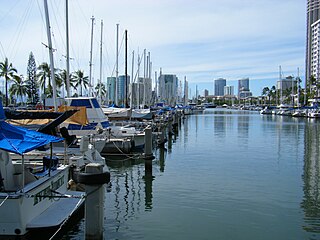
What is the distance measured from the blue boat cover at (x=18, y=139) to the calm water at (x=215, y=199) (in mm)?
3888

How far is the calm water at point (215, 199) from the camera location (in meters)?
14.1

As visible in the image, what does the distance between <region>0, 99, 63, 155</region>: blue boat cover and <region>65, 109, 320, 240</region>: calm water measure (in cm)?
389

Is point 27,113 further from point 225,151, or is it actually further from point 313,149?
point 313,149

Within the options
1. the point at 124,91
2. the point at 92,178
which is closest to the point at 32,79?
the point at 124,91

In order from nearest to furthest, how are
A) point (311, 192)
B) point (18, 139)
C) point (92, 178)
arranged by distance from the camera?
point (92, 178)
point (18, 139)
point (311, 192)

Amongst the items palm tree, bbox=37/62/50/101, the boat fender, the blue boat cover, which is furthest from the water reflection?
palm tree, bbox=37/62/50/101

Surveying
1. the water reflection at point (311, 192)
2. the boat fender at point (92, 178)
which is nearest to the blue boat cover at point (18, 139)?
the boat fender at point (92, 178)

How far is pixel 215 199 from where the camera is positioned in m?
18.3

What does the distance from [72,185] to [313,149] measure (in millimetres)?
29625

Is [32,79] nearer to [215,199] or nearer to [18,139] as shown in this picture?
[215,199]

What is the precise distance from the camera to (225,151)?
36344mm

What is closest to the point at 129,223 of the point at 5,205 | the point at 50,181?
the point at 50,181

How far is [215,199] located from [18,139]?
34.2 feet

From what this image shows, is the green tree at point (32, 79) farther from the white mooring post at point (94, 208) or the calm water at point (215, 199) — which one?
the white mooring post at point (94, 208)
